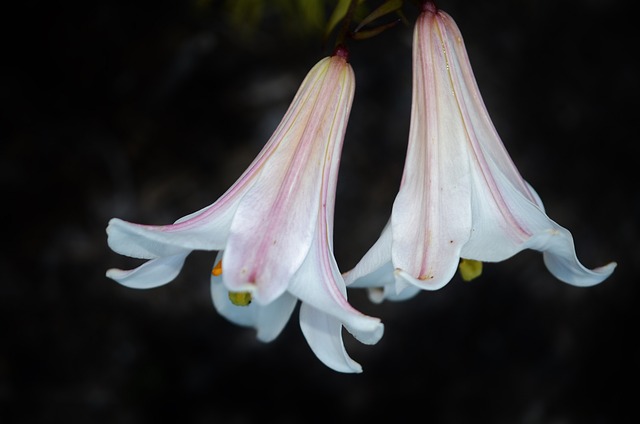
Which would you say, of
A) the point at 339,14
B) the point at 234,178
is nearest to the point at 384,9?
the point at 339,14

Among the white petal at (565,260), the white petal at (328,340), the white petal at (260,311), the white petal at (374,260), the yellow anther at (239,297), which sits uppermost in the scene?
the white petal at (260,311)

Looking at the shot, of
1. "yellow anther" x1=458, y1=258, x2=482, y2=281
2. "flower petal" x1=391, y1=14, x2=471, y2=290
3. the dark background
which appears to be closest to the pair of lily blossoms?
"flower petal" x1=391, y1=14, x2=471, y2=290

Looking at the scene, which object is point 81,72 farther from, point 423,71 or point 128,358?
point 423,71

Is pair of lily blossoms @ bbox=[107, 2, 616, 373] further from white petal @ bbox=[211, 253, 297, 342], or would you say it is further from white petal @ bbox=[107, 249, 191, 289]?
white petal @ bbox=[211, 253, 297, 342]

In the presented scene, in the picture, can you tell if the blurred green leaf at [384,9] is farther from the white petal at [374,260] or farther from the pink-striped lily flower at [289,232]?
the white petal at [374,260]

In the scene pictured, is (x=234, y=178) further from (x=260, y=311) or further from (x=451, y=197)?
(x=451, y=197)

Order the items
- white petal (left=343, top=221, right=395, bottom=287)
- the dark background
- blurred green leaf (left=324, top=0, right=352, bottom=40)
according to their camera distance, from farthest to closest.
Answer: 1. the dark background
2. blurred green leaf (left=324, top=0, right=352, bottom=40)
3. white petal (left=343, top=221, right=395, bottom=287)

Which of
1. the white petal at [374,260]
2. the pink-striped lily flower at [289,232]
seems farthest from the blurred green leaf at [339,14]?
the white petal at [374,260]
